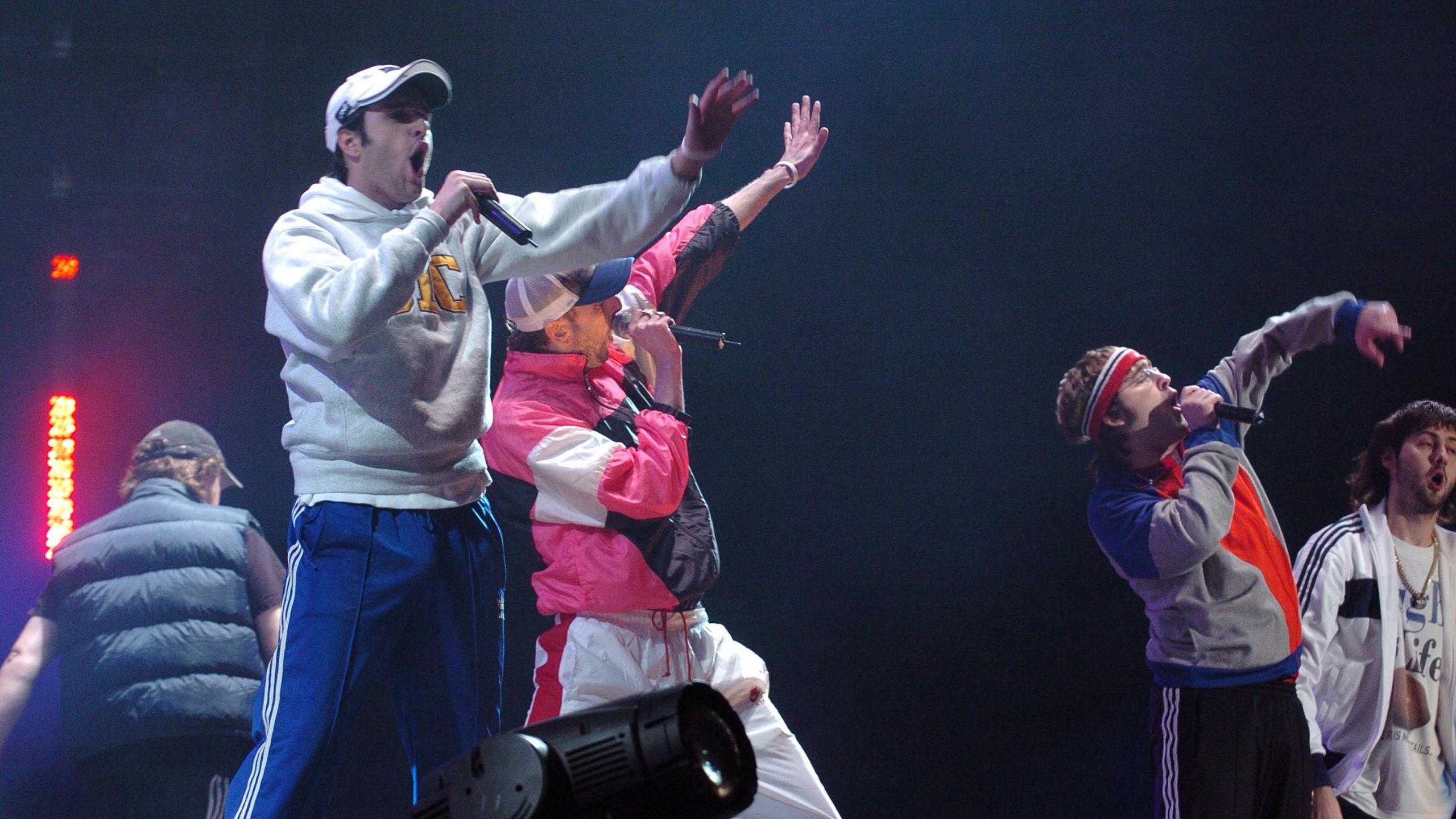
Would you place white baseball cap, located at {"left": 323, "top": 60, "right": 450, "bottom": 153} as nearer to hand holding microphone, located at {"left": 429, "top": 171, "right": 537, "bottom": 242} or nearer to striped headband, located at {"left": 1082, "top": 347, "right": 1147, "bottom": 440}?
hand holding microphone, located at {"left": 429, "top": 171, "right": 537, "bottom": 242}

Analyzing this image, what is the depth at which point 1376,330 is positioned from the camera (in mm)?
2514

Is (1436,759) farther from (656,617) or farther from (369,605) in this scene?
(369,605)

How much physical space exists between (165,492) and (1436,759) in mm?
3072

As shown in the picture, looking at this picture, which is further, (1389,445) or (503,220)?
(1389,445)

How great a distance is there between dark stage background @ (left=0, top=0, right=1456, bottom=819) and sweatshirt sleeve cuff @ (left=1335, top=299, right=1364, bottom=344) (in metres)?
1.00

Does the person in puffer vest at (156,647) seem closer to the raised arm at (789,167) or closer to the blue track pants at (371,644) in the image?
the blue track pants at (371,644)

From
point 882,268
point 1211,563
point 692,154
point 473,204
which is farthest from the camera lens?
point 882,268

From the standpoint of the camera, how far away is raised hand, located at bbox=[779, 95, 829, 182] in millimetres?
2756

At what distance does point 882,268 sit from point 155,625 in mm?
2145

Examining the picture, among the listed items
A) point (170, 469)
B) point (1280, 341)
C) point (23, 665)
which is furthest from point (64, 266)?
point (1280, 341)

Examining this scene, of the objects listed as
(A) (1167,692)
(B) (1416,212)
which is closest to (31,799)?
(A) (1167,692)

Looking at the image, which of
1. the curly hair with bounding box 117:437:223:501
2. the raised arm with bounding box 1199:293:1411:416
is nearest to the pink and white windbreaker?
the curly hair with bounding box 117:437:223:501

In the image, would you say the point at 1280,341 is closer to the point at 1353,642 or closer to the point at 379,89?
the point at 1353,642

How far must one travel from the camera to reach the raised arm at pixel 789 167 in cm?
266
